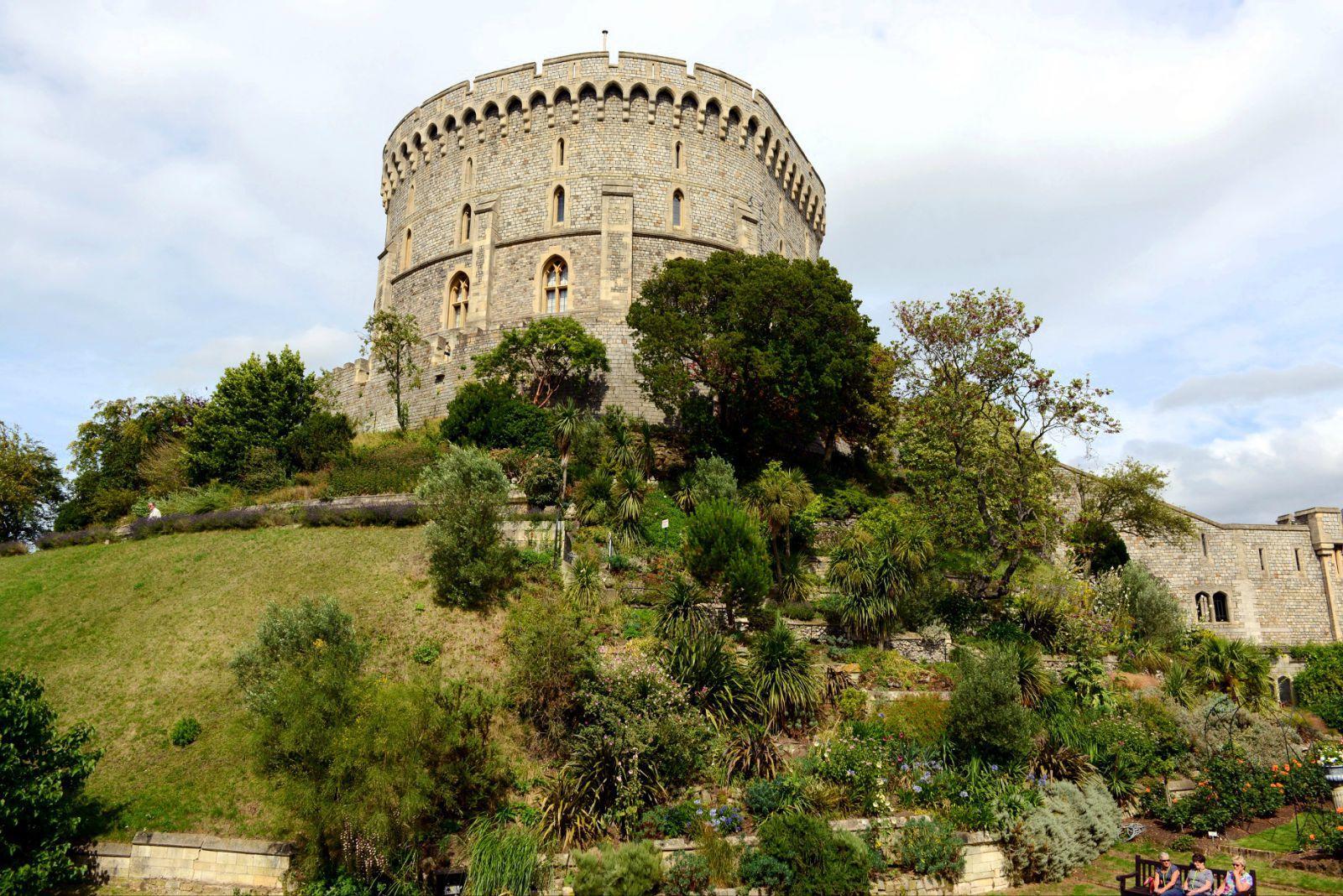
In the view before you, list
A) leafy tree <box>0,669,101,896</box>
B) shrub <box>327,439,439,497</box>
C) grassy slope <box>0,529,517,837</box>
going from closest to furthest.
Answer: leafy tree <box>0,669,101,896</box>, grassy slope <box>0,529,517,837</box>, shrub <box>327,439,439,497</box>

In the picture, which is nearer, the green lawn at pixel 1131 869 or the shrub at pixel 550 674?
the green lawn at pixel 1131 869

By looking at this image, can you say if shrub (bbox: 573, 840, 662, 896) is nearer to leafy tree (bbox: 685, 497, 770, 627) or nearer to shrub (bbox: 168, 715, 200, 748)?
leafy tree (bbox: 685, 497, 770, 627)

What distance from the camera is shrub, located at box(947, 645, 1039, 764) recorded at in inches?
635

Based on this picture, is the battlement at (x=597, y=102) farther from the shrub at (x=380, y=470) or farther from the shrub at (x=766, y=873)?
the shrub at (x=766, y=873)

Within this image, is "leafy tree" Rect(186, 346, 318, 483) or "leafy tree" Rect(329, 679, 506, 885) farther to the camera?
"leafy tree" Rect(186, 346, 318, 483)

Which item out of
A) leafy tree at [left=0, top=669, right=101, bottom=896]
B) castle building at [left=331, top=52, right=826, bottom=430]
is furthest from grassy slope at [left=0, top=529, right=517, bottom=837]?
castle building at [left=331, top=52, right=826, bottom=430]

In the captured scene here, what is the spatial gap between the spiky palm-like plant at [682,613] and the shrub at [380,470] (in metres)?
11.1

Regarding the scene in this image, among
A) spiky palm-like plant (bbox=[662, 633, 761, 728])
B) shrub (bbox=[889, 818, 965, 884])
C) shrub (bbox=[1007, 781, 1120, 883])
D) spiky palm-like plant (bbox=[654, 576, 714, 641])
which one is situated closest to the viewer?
shrub (bbox=[889, 818, 965, 884])

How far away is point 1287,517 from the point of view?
39.8 metres

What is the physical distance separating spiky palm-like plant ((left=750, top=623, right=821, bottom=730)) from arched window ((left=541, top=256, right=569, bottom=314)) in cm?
2330

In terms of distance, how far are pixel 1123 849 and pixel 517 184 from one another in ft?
112

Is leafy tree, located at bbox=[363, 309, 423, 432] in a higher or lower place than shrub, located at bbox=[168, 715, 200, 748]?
higher

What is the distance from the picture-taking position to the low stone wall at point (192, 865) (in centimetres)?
1383

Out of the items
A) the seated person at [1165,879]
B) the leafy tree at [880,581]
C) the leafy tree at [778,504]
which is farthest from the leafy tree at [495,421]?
the seated person at [1165,879]
